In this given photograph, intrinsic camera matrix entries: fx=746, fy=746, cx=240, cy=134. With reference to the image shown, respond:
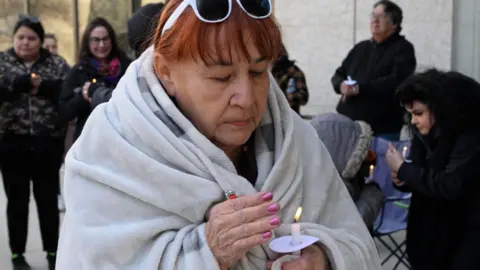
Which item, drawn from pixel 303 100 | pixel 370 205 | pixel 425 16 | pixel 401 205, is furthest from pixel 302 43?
pixel 370 205

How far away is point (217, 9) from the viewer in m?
1.69

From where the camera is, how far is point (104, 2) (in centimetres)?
1382

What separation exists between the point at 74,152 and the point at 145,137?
0.23 meters

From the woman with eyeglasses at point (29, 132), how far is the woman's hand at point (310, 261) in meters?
4.61

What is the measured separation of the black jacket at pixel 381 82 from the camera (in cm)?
662

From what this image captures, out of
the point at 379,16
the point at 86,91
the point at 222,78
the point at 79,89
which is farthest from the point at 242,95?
the point at 379,16

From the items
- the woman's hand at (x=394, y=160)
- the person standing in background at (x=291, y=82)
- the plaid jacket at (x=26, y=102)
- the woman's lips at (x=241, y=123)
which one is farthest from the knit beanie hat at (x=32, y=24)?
the woman's lips at (x=241, y=123)

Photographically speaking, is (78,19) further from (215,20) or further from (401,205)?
(215,20)

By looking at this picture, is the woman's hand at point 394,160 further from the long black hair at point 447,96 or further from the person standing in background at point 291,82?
the person standing in background at point 291,82

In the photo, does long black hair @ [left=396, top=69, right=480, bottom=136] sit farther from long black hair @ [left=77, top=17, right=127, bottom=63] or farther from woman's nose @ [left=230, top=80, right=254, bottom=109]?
woman's nose @ [left=230, top=80, right=254, bottom=109]

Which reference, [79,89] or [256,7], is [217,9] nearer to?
[256,7]

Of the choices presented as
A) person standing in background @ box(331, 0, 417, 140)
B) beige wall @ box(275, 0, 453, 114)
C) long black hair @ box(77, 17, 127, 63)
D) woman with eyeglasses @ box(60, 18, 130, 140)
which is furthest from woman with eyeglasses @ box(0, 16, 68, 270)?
beige wall @ box(275, 0, 453, 114)

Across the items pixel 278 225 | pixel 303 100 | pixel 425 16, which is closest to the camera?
pixel 278 225

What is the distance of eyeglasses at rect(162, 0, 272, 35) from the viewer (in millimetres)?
1688
